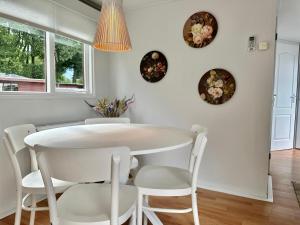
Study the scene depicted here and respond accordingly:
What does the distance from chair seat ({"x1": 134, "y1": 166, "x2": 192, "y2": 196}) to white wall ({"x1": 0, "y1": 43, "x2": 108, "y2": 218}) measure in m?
1.25

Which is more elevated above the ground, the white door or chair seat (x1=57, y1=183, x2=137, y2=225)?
the white door

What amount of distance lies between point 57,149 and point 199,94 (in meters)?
1.95

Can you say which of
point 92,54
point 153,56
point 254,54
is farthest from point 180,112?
point 92,54

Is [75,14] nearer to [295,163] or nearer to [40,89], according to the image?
[40,89]

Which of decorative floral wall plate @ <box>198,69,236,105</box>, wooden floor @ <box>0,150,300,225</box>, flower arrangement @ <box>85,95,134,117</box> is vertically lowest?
wooden floor @ <box>0,150,300,225</box>

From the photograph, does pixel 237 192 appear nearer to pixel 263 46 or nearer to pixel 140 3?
pixel 263 46

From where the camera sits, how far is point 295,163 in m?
3.51

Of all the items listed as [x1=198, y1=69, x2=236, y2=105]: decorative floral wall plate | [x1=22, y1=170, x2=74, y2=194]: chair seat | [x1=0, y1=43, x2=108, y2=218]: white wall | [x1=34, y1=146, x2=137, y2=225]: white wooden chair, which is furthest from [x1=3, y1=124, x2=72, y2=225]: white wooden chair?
[x1=198, y1=69, x2=236, y2=105]: decorative floral wall plate

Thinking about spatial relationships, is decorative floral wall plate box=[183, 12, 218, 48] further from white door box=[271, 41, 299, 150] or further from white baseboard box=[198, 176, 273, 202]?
white door box=[271, 41, 299, 150]

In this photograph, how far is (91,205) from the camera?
1115mm

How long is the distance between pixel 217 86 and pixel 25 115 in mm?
1981

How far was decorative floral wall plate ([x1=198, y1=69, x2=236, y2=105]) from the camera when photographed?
7.75 feet

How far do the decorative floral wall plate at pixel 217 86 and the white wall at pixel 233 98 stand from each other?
0.06 meters

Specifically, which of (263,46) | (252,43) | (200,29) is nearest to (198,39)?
(200,29)
